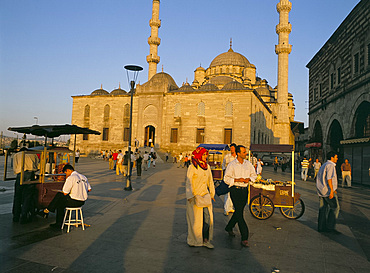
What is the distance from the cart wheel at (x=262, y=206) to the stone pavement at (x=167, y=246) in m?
0.19

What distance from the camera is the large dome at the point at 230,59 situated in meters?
53.8

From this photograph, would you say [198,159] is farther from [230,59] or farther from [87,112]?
[230,59]

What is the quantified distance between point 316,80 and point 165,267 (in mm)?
29097

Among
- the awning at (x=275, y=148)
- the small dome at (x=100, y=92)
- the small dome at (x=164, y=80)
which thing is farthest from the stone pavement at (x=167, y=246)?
the small dome at (x=100, y=92)

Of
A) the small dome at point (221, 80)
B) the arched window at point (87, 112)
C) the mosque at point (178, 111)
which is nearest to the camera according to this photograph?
the mosque at point (178, 111)

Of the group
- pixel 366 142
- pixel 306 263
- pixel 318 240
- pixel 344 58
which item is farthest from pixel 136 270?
pixel 344 58

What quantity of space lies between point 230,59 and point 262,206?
1996 inches

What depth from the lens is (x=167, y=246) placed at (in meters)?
4.77

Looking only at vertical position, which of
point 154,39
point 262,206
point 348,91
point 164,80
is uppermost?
point 154,39

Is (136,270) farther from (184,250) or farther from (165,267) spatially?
(184,250)

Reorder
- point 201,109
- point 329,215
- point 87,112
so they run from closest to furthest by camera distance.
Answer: point 329,215 → point 201,109 → point 87,112

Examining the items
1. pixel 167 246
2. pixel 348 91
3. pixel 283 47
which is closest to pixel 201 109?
pixel 283 47

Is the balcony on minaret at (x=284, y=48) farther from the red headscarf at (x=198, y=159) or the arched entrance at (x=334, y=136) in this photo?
the red headscarf at (x=198, y=159)

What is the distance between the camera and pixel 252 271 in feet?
12.6
